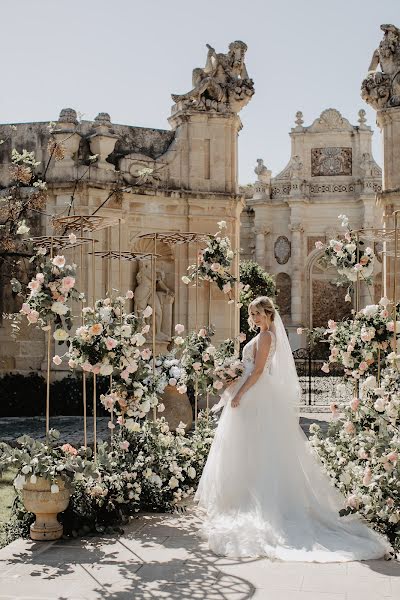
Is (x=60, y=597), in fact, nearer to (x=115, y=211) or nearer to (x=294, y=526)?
(x=294, y=526)

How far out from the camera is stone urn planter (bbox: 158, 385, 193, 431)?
454 inches

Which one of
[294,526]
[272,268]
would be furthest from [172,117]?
[272,268]

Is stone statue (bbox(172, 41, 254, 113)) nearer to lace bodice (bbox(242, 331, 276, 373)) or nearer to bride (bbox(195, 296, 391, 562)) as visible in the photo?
bride (bbox(195, 296, 391, 562))

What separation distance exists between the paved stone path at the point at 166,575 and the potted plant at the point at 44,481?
0.17 m

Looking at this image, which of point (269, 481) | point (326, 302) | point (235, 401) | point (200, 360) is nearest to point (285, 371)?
point (235, 401)

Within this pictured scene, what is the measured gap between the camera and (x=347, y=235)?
8.33 metres

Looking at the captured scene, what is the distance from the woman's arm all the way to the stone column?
2801cm

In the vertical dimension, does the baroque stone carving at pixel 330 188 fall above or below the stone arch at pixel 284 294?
above

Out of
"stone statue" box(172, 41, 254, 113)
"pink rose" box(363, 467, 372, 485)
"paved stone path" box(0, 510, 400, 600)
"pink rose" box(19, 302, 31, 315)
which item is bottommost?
"paved stone path" box(0, 510, 400, 600)

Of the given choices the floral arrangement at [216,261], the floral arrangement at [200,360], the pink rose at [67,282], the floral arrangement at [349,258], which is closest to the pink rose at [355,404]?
the floral arrangement at [349,258]

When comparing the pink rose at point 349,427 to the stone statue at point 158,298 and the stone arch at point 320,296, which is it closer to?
the stone statue at point 158,298

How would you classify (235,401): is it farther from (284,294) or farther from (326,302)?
(284,294)

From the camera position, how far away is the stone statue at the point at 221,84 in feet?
53.5

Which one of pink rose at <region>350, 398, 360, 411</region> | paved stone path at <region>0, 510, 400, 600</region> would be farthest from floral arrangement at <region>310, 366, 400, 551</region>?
paved stone path at <region>0, 510, 400, 600</region>
